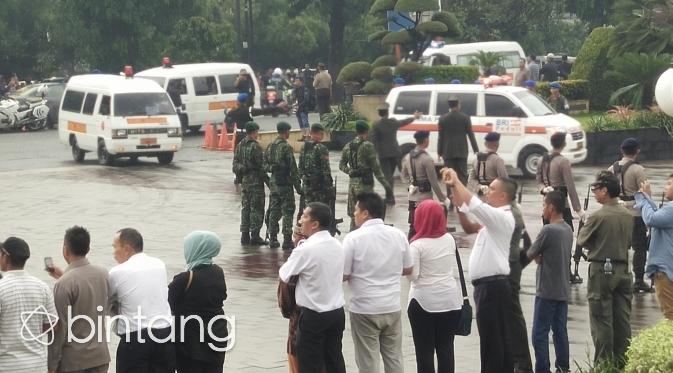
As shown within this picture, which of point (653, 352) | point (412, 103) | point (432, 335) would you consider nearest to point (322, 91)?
point (412, 103)

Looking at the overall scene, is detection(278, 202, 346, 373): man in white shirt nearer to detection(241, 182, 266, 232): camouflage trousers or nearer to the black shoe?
the black shoe

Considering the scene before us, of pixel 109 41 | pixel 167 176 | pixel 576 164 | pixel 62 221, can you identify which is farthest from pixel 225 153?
pixel 109 41

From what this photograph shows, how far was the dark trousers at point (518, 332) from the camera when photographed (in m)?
11.0

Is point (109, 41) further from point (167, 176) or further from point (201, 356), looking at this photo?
point (201, 356)

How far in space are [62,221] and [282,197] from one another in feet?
14.5

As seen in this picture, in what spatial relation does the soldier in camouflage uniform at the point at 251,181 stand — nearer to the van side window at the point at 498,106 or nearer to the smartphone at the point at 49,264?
the van side window at the point at 498,106

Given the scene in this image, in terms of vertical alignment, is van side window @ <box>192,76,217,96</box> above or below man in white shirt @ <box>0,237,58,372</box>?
below

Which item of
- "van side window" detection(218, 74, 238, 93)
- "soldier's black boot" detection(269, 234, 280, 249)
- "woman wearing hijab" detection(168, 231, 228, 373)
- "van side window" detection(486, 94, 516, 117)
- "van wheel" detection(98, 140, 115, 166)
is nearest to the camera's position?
"woman wearing hijab" detection(168, 231, 228, 373)

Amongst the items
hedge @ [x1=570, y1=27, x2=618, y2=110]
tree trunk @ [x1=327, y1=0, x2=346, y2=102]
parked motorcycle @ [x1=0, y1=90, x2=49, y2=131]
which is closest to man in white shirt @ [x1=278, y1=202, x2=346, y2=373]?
hedge @ [x1=570, y1=27, x2=618, y2=110]

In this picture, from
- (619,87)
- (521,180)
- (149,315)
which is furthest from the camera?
(619,87)

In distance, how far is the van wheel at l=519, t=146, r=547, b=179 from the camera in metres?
25.3

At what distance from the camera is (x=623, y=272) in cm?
1145

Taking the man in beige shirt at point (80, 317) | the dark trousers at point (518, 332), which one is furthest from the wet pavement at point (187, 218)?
the man in beige shirt at point (80, 317)

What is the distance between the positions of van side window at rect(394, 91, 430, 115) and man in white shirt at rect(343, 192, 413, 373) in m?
15.9
